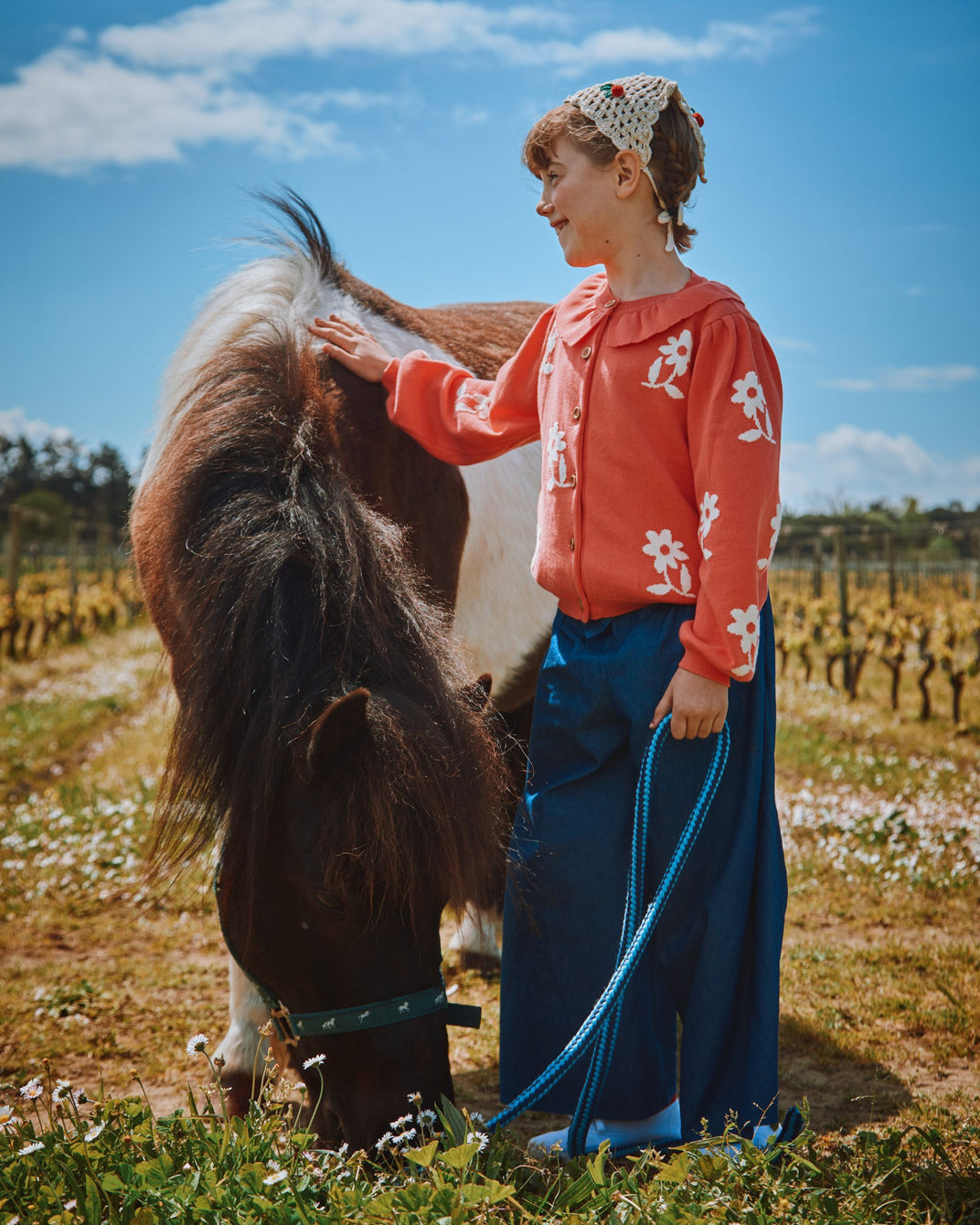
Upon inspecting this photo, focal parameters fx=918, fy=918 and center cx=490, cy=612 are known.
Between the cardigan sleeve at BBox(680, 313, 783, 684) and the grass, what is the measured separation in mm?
852

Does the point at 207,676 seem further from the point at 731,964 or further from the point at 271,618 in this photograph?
the point at 731,964

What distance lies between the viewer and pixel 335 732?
5.09ft

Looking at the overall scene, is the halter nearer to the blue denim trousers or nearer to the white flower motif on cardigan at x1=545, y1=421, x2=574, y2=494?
→ the blue denim trousers

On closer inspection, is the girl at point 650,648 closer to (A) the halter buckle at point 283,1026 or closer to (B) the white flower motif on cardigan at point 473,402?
(B) the white flower motif on cardigan at point 473,402

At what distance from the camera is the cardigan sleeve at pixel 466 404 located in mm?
2291

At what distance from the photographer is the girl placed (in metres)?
1.76

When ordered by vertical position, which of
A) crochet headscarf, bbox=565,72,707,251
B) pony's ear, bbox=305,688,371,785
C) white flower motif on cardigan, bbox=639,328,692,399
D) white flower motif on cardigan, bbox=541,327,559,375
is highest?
crochet headscarf, bbox=565,72,707,251

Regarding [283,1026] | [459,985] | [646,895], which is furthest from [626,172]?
[459,985]

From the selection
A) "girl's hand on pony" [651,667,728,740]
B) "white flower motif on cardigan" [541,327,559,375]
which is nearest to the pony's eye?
"girl's hand on pony" [651,667,728,740]

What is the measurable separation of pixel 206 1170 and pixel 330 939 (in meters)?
0.39

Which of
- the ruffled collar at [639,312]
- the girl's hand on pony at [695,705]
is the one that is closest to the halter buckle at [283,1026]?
the girl's hand on pony at [695,705]

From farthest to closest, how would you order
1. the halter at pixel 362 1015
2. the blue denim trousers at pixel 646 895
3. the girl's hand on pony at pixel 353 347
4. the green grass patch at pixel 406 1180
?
the girl's hand on pony at pixel 353 347
the blue denim trousers at pixel 646 895
the halter at pixel 362 1015
the green grass patch at pixel 406 1180

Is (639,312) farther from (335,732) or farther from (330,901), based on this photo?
(330,901)

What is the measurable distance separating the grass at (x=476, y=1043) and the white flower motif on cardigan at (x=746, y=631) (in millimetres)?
789
